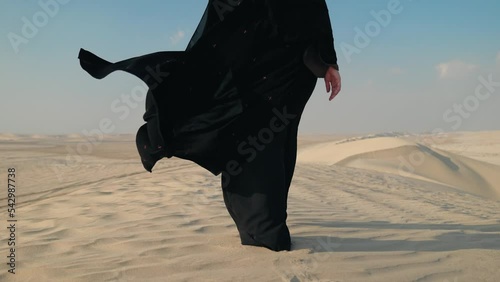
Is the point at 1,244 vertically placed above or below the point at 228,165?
below

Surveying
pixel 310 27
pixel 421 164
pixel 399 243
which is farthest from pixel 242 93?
pixel 421 164

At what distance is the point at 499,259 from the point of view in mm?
2779

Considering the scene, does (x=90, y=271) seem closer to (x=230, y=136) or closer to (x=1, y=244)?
(x=230, y=136)

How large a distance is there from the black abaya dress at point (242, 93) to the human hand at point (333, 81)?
4 cm

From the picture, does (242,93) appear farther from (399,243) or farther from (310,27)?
(399,243)

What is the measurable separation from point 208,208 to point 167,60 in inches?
87.0

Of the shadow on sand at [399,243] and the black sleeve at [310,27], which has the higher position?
the black sleeve at [310,27]

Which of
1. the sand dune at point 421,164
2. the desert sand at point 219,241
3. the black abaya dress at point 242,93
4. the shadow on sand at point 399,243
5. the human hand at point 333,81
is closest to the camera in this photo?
the desert sand at point 219,241

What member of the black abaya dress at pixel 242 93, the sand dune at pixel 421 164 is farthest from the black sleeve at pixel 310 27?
the sand dune at pixel 421 164

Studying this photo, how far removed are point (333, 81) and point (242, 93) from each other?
0.62m

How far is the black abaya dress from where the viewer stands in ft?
8.63

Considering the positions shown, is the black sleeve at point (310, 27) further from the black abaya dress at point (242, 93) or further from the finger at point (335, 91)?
the finger at point (335, 91)

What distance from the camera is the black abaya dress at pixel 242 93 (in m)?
2.63

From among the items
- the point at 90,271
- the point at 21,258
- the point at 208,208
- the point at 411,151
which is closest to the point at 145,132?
the point at 90,271
